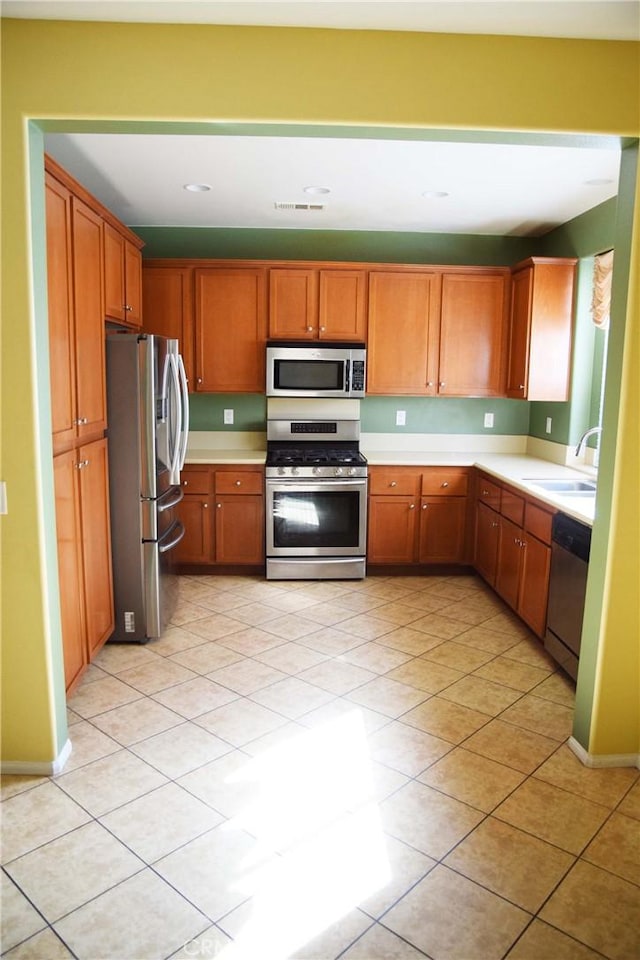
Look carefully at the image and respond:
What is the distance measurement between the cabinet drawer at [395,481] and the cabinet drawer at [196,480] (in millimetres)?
1156

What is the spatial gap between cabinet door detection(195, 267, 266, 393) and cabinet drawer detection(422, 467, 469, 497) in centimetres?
138

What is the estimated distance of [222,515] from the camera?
486 cm

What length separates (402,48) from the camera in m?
2.26

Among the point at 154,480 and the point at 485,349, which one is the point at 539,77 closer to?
the point at 154,480

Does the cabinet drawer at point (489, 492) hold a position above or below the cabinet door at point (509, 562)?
above

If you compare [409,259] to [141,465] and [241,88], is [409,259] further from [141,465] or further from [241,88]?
[241,88]

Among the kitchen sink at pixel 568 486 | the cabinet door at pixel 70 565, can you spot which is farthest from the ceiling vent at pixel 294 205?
the cabinet door at pixel 70 565

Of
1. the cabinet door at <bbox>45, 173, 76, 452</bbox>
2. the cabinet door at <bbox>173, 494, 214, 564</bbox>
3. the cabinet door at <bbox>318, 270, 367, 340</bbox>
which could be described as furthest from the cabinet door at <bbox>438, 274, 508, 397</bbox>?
the cabinet door at <bbox>45, 173, 76, 452</bbox>

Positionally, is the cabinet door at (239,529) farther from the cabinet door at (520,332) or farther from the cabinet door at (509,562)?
the cabinet door at (520,332)

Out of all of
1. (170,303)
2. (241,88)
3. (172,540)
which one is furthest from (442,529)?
(241,88)

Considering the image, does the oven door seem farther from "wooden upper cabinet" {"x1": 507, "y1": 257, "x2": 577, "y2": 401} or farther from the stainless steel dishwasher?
the stainless steel dishwasher

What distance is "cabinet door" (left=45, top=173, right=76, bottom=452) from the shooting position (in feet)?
8.80

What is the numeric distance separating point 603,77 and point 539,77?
8.6 inches

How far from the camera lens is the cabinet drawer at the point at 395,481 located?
4.90m
